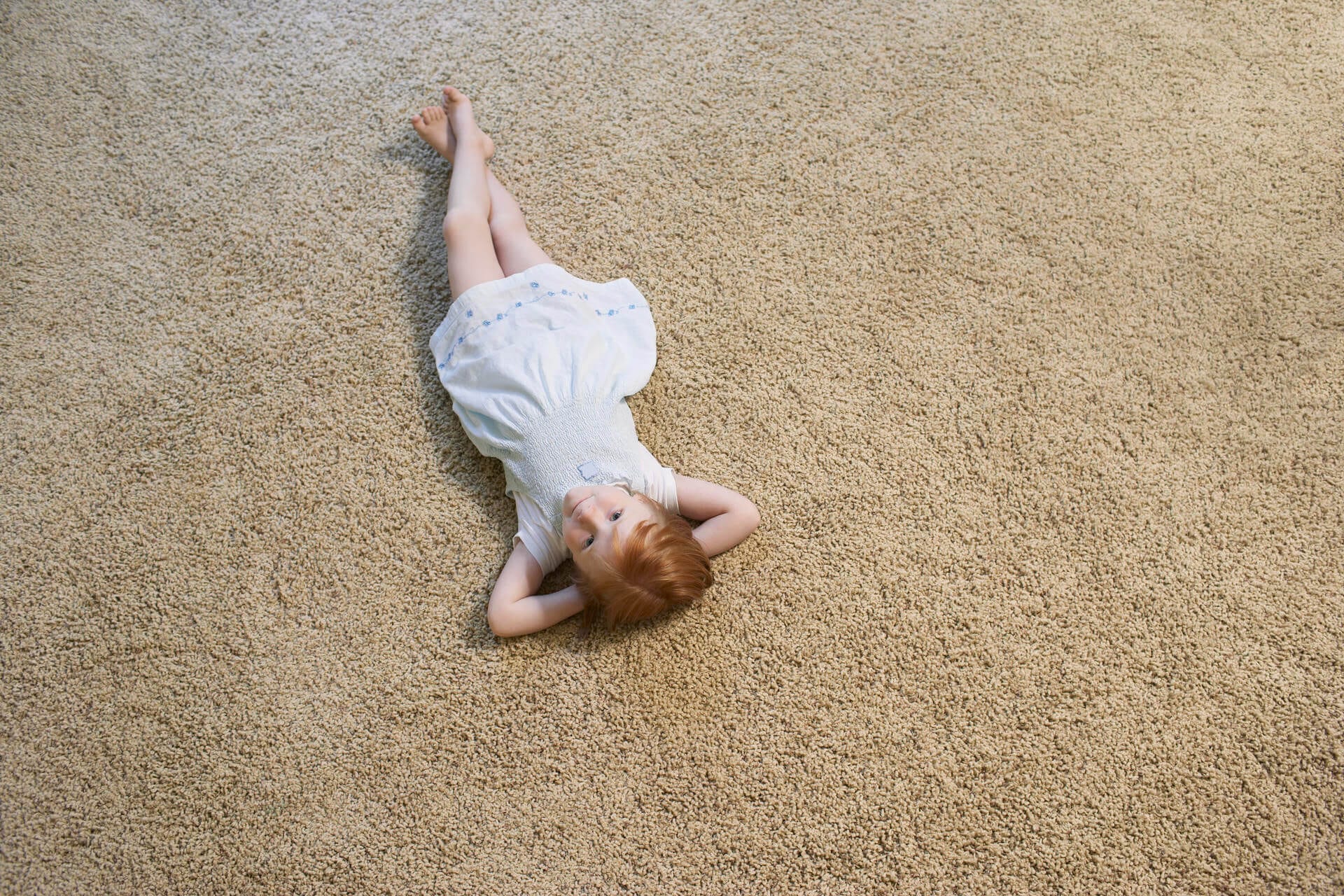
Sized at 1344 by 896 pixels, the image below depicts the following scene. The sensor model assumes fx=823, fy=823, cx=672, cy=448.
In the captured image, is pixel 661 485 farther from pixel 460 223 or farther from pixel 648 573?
pixel 460 223

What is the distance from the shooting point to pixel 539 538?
1066 millimetres

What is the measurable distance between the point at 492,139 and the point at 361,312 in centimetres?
36

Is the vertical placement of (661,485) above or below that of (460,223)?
below

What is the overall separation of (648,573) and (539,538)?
0.58ft

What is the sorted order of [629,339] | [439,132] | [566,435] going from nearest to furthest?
[566,435] → [629,339] → [439,132]

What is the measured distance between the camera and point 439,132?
1.29 meters

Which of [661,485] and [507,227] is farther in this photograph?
[507,227]

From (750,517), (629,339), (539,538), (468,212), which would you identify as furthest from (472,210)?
(750,517)

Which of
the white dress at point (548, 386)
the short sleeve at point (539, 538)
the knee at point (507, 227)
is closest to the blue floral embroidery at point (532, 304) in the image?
the white dress at point (548, 386)

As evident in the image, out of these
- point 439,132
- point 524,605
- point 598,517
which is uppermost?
point 439,132

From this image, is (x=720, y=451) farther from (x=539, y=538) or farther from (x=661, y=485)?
(x=539, y=538)

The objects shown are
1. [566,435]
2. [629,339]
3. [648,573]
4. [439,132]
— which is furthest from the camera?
[439,132]

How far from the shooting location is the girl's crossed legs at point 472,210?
117 cm

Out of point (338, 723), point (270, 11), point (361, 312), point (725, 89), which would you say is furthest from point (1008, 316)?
point (270, 11)
